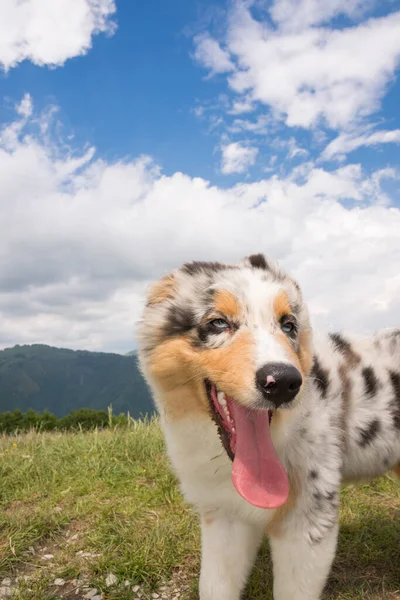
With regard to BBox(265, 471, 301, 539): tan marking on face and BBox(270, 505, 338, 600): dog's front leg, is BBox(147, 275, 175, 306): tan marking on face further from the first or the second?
BBox(270, 505, 338, 600): dog's front leg

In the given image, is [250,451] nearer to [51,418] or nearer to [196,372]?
[196,372]

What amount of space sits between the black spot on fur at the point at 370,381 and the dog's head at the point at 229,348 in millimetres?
835

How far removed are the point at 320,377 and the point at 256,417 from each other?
87 cm

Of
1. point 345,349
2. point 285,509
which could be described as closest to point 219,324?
point 285,509

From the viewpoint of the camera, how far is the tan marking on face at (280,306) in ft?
10.4

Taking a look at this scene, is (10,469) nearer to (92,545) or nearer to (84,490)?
(84,490)

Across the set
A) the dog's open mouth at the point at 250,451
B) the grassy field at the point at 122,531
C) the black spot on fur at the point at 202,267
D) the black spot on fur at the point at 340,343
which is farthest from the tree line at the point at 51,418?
the dog's open mouth at the point at 250,451

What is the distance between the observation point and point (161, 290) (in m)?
3.71

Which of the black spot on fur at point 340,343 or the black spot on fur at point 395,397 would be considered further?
the black spot on fur at point 340,343

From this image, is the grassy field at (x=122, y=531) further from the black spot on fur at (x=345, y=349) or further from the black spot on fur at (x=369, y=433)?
the black spot on fur at (x=345, y=349)

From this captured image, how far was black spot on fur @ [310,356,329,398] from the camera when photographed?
3.78 meters

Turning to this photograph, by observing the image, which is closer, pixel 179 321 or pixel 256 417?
pixel 256 417

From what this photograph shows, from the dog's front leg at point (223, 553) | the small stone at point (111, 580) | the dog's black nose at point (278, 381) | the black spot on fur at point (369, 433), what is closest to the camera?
the dog's black nose at point (278, 381)

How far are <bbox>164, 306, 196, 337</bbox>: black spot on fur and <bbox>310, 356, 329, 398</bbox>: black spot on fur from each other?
3.43 ft
